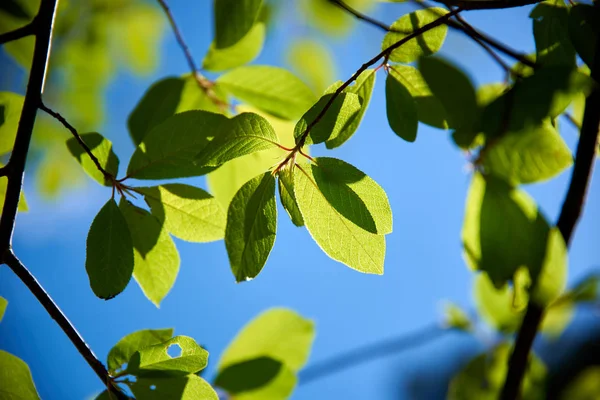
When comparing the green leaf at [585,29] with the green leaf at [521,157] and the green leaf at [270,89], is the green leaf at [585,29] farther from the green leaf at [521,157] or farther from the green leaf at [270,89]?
the green leaf at [270,89]

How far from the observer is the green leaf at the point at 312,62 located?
1.19m

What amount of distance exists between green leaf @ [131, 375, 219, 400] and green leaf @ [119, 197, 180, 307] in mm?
112

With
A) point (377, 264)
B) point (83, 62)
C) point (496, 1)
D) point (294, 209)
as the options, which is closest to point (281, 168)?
point (294, 209)

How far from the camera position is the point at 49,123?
1.36 meters

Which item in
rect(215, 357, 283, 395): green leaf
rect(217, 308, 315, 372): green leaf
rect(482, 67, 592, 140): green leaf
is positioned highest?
rect(482, 67, 592, 140): green leaf

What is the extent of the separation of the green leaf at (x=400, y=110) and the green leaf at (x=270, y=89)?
6.8 inches

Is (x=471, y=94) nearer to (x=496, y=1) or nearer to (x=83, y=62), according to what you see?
(x=496, y=1)

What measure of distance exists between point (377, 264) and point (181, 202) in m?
0.30

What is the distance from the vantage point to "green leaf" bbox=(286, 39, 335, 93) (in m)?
1.19

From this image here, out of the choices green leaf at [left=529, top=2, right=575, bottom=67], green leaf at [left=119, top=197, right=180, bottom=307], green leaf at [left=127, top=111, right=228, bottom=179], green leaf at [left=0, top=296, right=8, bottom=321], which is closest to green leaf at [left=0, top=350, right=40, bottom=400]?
green leaf at [left=0, top=296, right=8, bottom=321]

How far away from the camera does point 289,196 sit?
566 millimetres

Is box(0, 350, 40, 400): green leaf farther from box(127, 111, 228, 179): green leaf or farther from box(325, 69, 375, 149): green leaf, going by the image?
box(325, 69, 375, 149): green leaf

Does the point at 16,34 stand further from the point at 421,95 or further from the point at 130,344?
the point at 421,95

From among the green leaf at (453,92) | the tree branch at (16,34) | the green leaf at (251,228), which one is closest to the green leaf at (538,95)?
the green leaf at (453,92)
